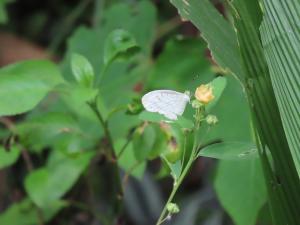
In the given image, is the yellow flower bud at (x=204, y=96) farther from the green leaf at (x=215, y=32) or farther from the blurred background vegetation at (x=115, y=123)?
the blurred background vegetation at (x=115, y=123)

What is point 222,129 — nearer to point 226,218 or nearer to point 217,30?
point 226,218

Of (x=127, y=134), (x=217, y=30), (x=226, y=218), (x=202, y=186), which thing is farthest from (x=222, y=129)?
(x=202, y=186)

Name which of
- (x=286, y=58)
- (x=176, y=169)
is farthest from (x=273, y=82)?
(x=176, y=169)

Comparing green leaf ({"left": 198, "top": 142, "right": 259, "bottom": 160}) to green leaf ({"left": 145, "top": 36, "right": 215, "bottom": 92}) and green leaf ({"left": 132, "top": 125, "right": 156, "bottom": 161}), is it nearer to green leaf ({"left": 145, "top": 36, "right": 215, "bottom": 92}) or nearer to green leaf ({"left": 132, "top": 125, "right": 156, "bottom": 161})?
green leaf ({"left": 132, "top": 125, "right": 156, "bottom": 161})

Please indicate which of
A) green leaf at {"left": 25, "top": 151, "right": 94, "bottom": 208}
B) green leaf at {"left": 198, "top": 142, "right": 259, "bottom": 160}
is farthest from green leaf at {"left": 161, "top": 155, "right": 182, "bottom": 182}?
green leaf at {"left": 25, "top": 151, "right": 94, "bottom": 208}

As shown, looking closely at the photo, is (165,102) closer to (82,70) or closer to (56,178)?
(82,70)
